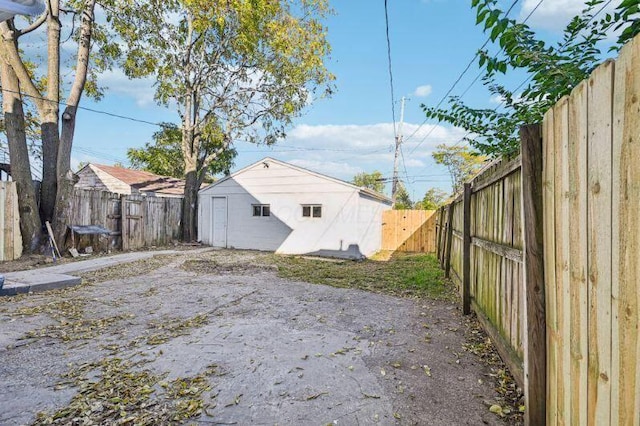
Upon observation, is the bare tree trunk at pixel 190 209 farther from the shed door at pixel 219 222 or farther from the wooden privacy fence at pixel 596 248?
the wooden privacy fence at pixel 596 248

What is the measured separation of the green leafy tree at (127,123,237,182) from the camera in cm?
2200

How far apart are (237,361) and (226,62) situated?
1458cm

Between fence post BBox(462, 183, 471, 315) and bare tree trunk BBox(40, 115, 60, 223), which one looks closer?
fence post BBox(462, 183, 471, 315)

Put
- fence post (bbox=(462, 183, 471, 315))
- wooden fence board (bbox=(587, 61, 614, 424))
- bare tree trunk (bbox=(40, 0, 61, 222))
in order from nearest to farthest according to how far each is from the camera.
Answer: wooden fence board (bbox=(587, 61, 614, 424)) → fence post (bbox=(462, 183, 471, 315)) → bare tree trunk (bbox=(40, 0, 61, 222))

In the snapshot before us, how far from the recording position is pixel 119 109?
1295 cm

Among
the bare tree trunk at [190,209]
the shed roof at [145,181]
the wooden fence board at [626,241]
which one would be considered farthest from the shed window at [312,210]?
the wooden fence board at [626,241]

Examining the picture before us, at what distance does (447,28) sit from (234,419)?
7.05 meters

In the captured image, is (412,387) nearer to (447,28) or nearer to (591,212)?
(591,212)

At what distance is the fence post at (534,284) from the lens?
1778 millimetres

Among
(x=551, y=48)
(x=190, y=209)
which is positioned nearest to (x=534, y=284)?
(x=551, y=48)

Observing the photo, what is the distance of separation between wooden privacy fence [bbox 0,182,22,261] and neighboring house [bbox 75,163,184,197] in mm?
9765

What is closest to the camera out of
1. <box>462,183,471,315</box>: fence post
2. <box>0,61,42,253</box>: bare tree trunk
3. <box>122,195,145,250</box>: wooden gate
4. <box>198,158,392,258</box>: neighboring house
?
<box>462,183,471,315</box>: fence post

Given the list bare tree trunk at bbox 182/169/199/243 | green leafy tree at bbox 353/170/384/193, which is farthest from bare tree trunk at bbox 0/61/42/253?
green leafy tree at bbox 353/170/384/193

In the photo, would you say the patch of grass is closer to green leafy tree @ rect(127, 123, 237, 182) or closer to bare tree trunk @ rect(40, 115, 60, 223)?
bare tree trunk @ rect(40, 115, 60, 223)
